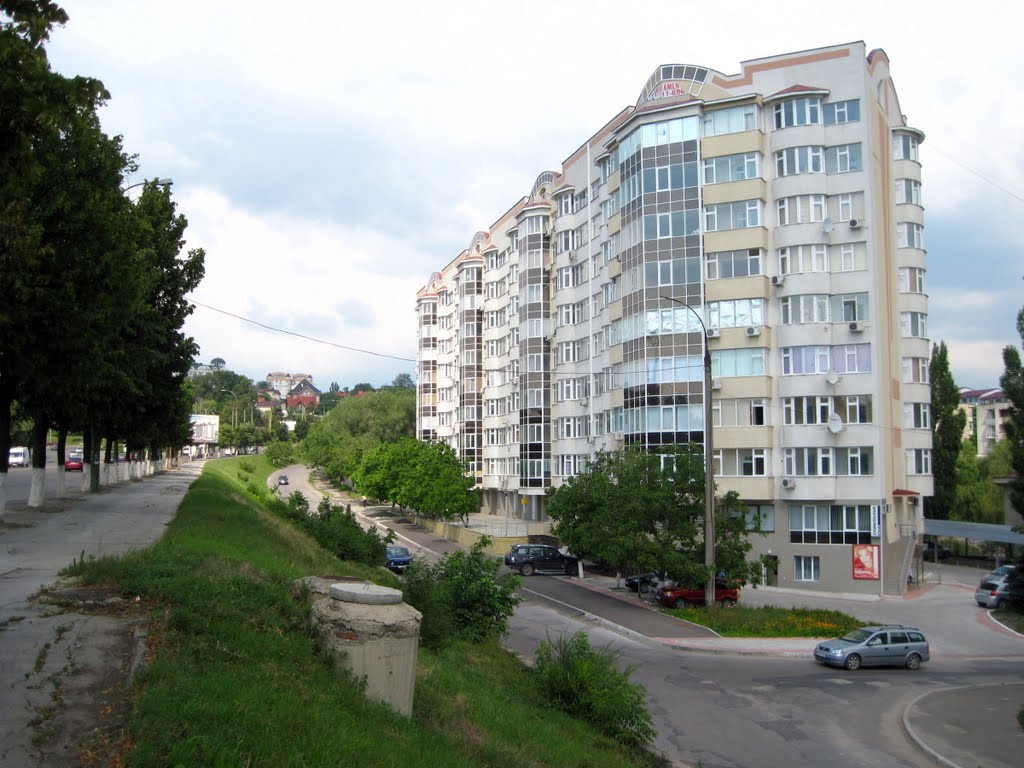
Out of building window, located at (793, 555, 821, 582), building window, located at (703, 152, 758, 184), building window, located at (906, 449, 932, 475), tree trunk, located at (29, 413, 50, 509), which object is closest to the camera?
tree trunk, located at (29, 413, 50, 509)

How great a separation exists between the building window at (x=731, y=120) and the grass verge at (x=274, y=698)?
3375 cm

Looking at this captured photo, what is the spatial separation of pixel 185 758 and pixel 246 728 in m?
0.58

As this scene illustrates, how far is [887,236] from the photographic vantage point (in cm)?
4116

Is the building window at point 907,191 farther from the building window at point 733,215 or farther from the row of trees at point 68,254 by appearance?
the row of trees at point 68,254

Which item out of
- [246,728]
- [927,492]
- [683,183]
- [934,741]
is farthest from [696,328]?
[246,728]

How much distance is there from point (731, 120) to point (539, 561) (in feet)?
79.2

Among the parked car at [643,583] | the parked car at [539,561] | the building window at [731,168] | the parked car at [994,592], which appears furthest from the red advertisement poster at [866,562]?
the building window at [731,168]

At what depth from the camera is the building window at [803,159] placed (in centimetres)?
3962

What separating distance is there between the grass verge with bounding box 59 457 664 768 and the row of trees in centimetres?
474

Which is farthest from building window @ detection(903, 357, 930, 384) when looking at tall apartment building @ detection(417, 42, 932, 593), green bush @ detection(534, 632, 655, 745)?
green bush @ detection(534, 632, 655, 745)

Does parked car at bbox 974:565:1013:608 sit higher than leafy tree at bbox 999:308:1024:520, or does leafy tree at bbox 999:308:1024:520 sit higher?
leafy tree at bbox 999:308:1024:520

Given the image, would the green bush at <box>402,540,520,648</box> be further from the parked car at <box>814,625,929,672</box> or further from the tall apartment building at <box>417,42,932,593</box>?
the tall apartment building at <box>417,42,932,593</box>

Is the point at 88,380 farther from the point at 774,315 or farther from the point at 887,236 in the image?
the point at 887,236

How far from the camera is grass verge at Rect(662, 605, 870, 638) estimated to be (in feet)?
86.4
